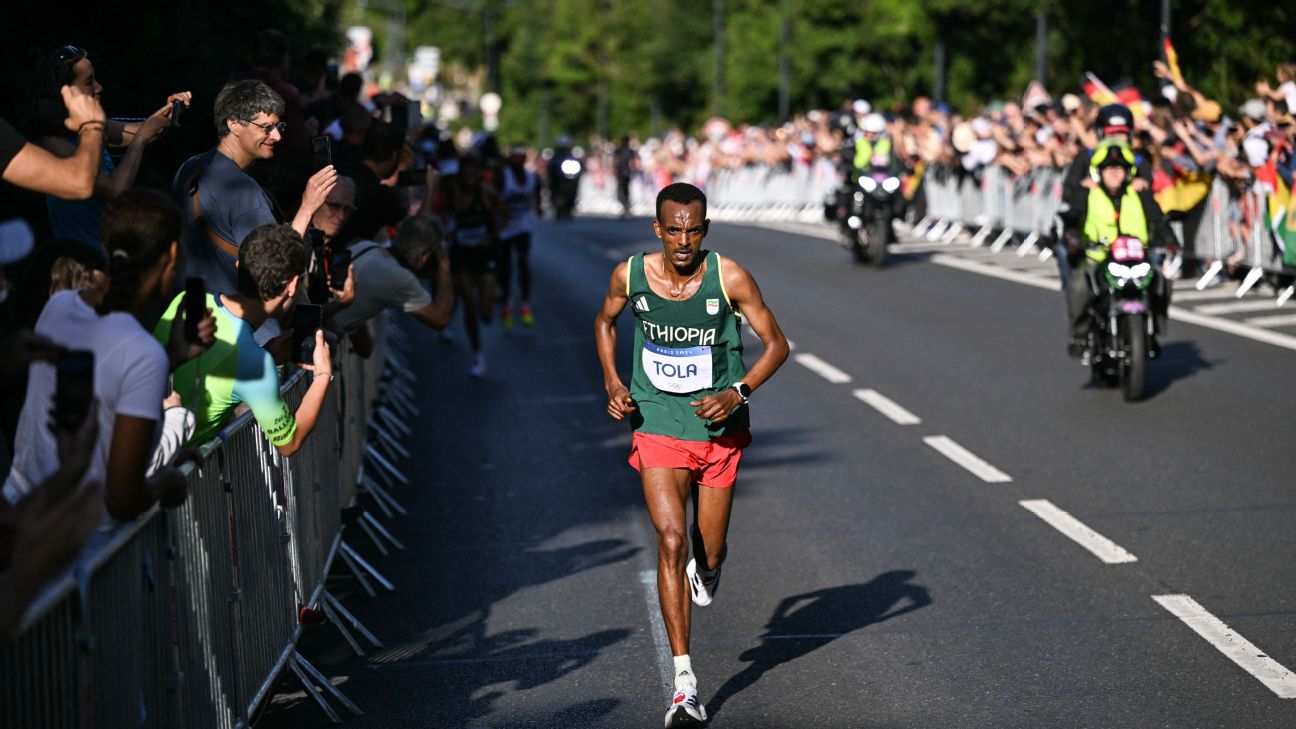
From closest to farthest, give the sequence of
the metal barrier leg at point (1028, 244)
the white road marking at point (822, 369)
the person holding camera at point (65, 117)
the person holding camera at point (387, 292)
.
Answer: the person holding camera at point (65, 117) < the person holding camera at point (387, 292) < the white road marking at point (822, 369) < the metal barrier leg at point (1028, 244)

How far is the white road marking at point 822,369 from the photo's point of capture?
15125 mm

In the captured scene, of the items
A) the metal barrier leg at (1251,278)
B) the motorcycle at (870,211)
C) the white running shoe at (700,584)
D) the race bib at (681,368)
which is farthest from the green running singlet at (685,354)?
the motorcycle at (870,211)

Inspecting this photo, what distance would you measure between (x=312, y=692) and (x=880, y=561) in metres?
3.05

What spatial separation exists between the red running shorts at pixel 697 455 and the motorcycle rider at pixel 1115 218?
6.95m

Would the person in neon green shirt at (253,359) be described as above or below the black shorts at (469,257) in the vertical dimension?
above

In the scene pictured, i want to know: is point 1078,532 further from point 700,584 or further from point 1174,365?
point 1174,365

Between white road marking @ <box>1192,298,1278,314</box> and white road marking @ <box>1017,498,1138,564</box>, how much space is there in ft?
30.7

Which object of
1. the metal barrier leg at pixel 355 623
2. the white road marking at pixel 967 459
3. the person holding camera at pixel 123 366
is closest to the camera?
the person holding camera at pixel 123 366

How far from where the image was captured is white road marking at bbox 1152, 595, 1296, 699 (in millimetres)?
6652

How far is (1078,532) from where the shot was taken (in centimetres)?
A: 927

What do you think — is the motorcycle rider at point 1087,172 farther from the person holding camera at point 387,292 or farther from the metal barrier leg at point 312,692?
the metal barrier leg at point 312,692

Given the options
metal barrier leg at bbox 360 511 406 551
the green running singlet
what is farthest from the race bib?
metal barrier leg at bbox 360 511 406 551

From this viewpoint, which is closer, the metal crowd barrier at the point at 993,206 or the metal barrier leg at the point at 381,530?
the metal barrier leg at the point at 381,530

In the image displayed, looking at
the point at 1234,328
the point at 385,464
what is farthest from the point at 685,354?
the point at 1234,328
